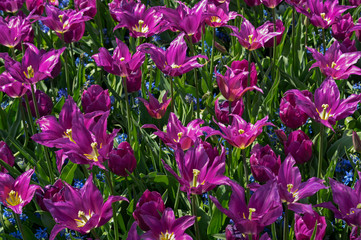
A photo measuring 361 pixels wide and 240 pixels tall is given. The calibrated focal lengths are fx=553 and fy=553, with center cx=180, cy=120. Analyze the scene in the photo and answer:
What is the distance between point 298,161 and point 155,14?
4.04ft

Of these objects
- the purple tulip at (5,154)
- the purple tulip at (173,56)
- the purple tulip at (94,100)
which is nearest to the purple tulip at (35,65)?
the purple tulip at (94,100)

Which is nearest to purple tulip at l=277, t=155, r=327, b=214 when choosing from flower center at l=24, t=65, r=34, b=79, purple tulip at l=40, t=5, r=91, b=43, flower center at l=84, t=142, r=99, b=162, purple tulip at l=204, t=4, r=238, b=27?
flower center at l=84, t=142, r=99, b=162

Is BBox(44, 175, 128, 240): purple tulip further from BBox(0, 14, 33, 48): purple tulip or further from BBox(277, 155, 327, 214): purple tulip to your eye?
BBox(0, 14, 33, 48): purple tulip

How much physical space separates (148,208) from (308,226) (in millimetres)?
595

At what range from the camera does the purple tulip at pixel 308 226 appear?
200 centimetres

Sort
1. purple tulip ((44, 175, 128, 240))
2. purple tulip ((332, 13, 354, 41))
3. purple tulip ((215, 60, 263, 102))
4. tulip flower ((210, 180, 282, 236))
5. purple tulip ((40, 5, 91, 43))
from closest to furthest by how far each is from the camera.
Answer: tulip flower ((210, 180, 282, 236)) < purple tulip ((44, 175, 128, 240)) < purple tulip ((215, 60, 263, 102)) < purple tulip ((40, 5, 91, 43)) < purple tulip ((332, 13, 354, 41))

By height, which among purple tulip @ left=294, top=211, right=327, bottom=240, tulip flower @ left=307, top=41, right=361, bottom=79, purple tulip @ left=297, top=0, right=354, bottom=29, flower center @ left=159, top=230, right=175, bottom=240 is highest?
purple tulip @ left=297, top=0, right=354, bottom=29

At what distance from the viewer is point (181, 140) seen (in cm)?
223

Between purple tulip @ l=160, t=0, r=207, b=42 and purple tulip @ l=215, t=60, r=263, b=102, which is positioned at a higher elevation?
purple tulip @ l=160, t=0, r=207, b=42

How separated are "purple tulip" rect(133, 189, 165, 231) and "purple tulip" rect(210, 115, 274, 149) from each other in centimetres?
33

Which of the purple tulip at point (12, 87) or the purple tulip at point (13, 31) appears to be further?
the purple tulip at point (13, 31)

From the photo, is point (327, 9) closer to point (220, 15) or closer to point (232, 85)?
point (220, 15)

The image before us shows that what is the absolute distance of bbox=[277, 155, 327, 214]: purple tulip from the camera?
1.88 meters

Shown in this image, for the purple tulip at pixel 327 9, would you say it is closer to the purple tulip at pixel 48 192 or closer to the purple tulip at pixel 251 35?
the purple tulip at pixel 251 35
